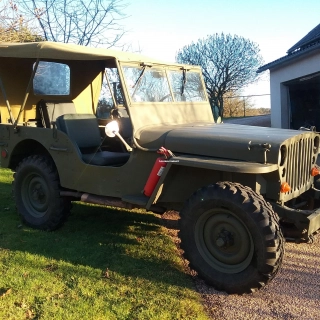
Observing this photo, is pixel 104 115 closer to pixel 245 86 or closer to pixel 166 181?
pixel 166 181

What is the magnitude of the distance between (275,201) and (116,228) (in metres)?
2.22

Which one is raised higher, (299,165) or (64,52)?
(64,52)

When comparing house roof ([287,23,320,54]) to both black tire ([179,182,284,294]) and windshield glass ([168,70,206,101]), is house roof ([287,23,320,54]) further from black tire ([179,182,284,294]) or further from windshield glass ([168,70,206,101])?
black tire ([179,182,284,294])

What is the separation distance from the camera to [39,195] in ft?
18.3

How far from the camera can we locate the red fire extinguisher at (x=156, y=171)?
4.16 metres

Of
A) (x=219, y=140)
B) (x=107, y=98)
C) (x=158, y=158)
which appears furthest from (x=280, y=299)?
(x=107, y=98)

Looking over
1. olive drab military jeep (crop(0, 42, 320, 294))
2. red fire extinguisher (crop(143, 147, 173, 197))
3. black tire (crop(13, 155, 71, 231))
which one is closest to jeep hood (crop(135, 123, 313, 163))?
olive drab military jeep (crop(0, 42, 320, 294))

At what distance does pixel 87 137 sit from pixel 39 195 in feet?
3.12

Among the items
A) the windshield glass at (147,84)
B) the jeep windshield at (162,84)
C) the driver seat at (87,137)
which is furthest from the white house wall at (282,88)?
the driver seat at (87,137)

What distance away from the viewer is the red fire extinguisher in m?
4.16

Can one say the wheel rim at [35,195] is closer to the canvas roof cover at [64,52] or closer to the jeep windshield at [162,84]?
the canvas roof cover at [64,52]

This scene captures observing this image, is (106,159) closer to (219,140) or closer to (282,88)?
(219,140)

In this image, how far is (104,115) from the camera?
20.8ft

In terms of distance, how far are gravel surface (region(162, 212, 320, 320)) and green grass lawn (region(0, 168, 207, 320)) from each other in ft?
0.49
